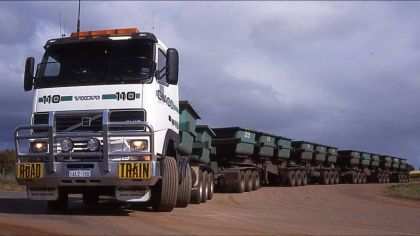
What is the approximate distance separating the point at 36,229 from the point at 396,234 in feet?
19.8

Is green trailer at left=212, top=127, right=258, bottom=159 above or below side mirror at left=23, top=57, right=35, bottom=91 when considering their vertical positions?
below

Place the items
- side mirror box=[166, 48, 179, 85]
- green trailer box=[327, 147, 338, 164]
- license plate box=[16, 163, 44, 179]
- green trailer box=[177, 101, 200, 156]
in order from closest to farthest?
license plate box=[16, 163, 44, 179] → side mirror box=[166, 48, 179, 85] → green trailer box=[177, 101, 200, 156] → green trailer box=[327, 147, 338, 164]

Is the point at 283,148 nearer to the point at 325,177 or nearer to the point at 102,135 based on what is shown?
the point at 325,177

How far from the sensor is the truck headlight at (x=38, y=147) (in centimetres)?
954

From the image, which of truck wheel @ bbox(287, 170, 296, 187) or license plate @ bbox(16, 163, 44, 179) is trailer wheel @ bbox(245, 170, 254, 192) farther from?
license plate @ bbox(16, 163, 44, 179)

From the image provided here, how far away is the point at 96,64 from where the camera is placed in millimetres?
10023

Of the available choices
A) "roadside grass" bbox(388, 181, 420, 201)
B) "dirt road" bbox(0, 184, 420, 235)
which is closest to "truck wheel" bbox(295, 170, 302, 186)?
"roadside grass" bbox(388, 181, 420, 201)

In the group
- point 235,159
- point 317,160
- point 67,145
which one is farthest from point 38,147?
point 317,160

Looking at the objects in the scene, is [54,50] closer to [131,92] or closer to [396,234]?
[131,92]

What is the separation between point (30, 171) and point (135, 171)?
201 centimetres

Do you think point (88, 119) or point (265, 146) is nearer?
point (88, 119)

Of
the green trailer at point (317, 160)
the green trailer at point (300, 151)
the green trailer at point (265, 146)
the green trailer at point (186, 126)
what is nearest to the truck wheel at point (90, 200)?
the green trailer at point (186, 126)

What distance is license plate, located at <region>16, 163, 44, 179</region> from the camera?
30.9 feet

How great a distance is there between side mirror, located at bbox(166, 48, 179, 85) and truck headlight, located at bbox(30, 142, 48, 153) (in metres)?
2.64
